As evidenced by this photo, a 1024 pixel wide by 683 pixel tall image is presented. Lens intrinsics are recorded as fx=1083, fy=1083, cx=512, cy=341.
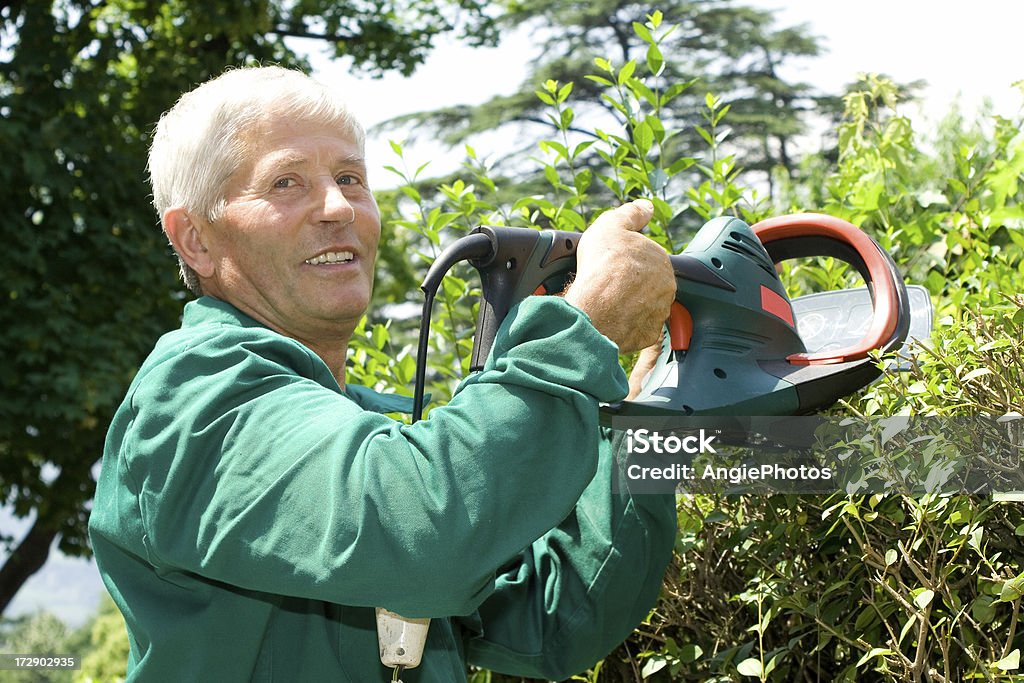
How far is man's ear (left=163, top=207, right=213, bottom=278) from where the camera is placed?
192cm

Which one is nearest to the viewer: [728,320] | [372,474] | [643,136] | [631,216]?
[372,474]

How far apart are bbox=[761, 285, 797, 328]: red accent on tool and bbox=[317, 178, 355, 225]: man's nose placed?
78 cm

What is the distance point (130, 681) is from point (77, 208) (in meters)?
9.24

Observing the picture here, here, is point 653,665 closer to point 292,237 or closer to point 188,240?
point 292,237

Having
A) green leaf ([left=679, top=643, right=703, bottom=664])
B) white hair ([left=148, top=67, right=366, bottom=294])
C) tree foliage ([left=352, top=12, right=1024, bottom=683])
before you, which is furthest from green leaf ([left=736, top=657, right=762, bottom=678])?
white hair ([left=148, top=67, right=366, bottom=294])

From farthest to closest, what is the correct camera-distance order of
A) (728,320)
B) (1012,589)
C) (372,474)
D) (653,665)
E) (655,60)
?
1. (655,60)
2. (653,665)
3. (728,320)
4. (1012,589)
5. (372,474)

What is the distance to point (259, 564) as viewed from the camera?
4.53 ft

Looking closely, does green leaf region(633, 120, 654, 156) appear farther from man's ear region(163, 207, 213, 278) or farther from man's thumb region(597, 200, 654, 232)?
man's ear region(163, 207, 213, 278)

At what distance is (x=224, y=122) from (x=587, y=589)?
41.9 inches

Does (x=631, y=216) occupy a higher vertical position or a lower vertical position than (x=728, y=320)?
higher

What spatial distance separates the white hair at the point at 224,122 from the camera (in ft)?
5.98

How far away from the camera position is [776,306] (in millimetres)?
2062

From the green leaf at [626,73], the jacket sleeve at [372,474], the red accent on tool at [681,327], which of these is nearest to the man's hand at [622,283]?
the jacket sleeve at [372,474]

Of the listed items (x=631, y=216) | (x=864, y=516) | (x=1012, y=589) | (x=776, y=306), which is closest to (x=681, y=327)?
(x=776, y=306)
